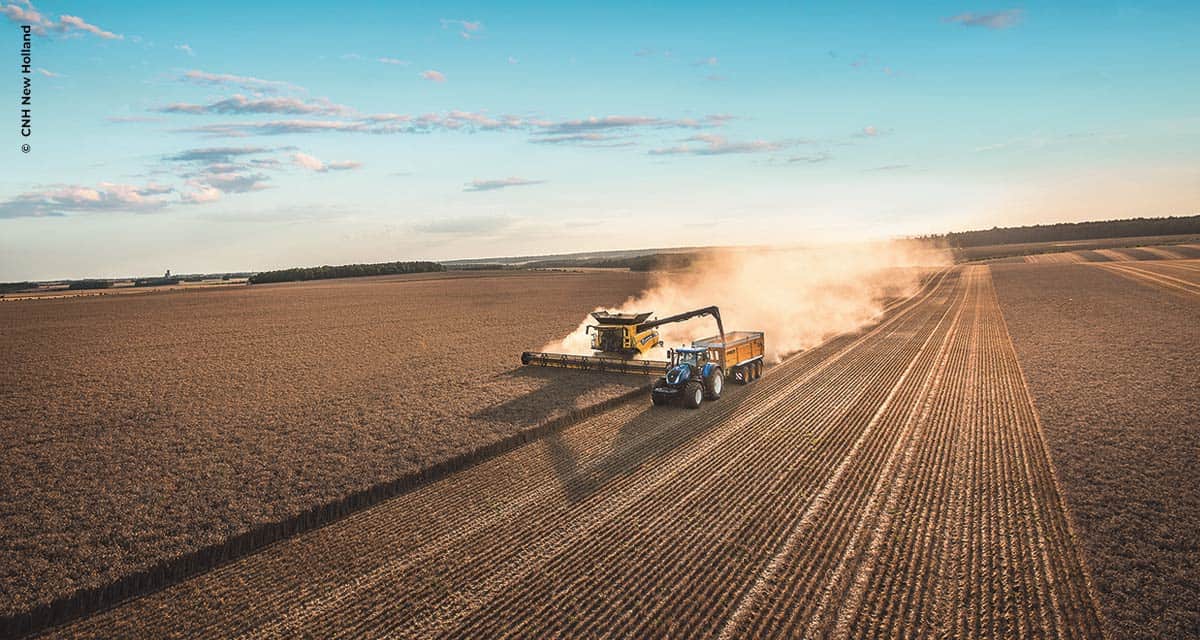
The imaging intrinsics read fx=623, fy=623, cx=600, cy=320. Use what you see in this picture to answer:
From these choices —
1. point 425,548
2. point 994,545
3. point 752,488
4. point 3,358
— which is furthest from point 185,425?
point 3,358

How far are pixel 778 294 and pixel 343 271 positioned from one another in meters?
111

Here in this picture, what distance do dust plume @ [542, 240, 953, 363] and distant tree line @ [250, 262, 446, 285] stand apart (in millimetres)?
89358

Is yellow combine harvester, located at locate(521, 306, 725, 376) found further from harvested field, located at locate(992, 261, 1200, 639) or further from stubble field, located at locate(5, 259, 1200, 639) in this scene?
harvested field, located at locate(992, 261, 1200, 639)

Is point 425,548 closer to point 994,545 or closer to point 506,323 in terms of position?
point 994,545

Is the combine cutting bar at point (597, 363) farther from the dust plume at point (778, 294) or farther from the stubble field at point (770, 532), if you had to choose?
the stubble field at point (770, 532)

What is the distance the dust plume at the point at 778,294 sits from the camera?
103 feet

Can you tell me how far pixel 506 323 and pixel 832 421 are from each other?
1081 inches

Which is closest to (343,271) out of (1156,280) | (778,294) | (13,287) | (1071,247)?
(13,287)

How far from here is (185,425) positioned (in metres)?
17.9

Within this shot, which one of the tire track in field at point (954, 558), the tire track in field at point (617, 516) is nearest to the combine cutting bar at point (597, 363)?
the tire track in field at point (617, 516)

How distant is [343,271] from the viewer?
13550cm

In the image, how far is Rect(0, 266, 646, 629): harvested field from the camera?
34.5 ft

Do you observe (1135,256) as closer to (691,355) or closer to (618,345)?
(618,345)

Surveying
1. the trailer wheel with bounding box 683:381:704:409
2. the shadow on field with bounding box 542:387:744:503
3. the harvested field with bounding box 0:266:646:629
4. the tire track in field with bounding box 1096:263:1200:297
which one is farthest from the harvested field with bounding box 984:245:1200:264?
the shadow on field with bounding box 542:387:744:503
